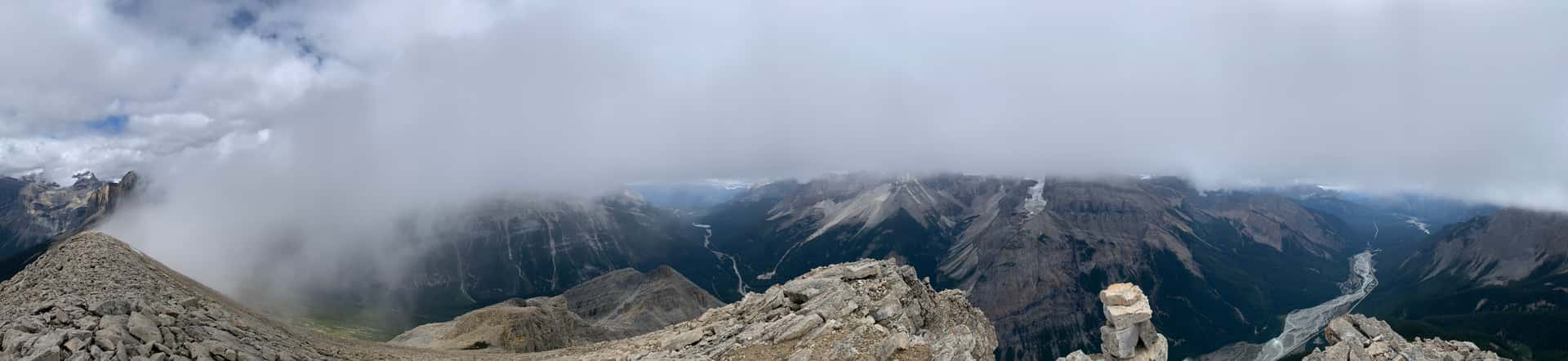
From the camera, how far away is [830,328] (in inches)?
1500

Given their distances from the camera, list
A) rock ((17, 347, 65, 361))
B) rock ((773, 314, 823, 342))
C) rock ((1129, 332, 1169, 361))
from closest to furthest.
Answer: rock ((17, 347, 65, 361))
rock ((773, 314, 823, 342))
rock ((1129, 332, 1169, 361))

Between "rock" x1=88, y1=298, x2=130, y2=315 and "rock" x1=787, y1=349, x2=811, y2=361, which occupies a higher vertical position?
"rock" x1=88, y1=298, x2=130, y2=315

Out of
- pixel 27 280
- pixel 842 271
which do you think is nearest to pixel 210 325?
pixel 27 280

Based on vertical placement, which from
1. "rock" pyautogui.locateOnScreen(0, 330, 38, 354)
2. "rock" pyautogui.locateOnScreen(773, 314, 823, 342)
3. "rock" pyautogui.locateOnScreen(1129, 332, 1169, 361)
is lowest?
"rock" pyautogui.locateOnScreen(1129, 332, 1169, 361)

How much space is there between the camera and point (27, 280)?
42656 millimetres

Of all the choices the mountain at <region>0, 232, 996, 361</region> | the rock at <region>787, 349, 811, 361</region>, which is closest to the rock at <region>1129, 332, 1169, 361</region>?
the mountain at <region>0, 232, 996, 361</region>

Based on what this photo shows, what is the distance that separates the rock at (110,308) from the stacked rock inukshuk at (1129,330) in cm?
6169

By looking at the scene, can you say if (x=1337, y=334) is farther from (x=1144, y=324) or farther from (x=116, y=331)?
(x=116, y=331)

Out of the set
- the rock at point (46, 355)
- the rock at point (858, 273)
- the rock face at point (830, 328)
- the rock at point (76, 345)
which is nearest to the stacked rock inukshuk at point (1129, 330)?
the rock face at point (830, 328)

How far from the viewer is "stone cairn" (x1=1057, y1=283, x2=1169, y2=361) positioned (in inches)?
1967

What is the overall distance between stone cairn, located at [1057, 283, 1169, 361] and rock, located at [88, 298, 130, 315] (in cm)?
5837

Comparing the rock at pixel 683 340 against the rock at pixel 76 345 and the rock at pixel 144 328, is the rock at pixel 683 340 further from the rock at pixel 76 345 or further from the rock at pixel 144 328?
the rock at pixel 76 345

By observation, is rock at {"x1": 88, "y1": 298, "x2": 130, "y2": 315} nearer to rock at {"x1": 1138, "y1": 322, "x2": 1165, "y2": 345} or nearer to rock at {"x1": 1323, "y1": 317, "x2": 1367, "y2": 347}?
rock at {"x1": 1138, "y1": 322, "x2": 1165, "y2": 345}

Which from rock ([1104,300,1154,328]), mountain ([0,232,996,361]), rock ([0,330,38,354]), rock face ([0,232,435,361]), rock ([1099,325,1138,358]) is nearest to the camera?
rock ([0,330,38,354])
